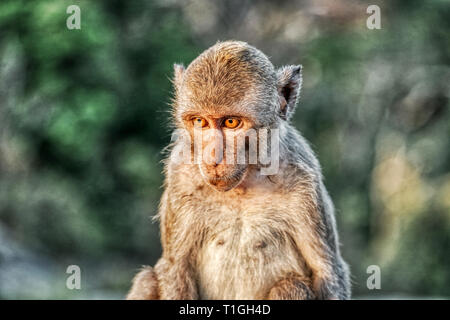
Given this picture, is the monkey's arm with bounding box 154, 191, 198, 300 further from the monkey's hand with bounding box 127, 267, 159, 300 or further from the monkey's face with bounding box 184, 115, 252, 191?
the monkey's face with bounding box 184, 115, 252, 191

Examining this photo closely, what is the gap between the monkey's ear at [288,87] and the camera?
16.5ft

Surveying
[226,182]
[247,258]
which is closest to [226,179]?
[226,182]

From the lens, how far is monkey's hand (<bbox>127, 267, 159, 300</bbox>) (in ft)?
18.5

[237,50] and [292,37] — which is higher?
[292,37]

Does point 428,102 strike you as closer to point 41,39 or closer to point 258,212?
point 41,39

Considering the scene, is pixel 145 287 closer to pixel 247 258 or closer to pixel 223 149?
pixel 247 258

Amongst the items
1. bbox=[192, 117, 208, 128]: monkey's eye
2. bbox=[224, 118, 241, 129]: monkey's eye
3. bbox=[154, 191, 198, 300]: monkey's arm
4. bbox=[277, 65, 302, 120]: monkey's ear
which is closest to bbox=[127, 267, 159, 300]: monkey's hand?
bbox=[154, 191, 198, 300]: monkey's arm

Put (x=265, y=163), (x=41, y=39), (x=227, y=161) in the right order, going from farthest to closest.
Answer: (x=41, y=39) < (x=265, y=163) < (x=227, y=161)

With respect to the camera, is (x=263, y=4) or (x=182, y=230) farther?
(x=263, y=4)

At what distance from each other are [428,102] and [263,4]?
11.2 ft

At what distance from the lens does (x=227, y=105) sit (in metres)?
4.66

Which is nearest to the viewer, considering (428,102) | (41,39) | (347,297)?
(347,297)

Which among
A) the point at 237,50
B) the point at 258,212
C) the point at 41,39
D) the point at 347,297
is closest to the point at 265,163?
the point at 258,212
